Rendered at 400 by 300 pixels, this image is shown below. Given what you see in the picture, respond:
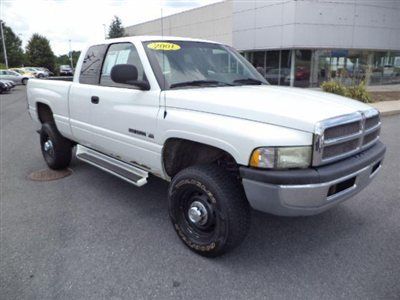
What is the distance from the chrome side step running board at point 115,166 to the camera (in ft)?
12.4

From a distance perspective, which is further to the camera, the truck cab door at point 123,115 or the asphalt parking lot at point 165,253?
the truck cab door at point 123,115

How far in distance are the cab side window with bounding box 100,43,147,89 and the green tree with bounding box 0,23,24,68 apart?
73.3 meters

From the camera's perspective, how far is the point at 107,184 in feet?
16.6

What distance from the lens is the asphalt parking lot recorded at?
2729 millimetres

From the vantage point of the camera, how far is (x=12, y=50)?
70875mm

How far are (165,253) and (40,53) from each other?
232ft

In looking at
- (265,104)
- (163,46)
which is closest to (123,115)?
(163,46)

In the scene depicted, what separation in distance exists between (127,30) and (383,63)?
30148 millimetres

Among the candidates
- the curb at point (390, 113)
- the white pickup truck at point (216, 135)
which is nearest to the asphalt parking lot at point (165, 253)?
the white pickup truck at point (216, 135)

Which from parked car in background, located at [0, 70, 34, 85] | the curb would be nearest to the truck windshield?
the curb

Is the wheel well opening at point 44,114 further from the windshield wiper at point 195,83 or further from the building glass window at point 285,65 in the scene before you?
the building glass window at point 285,65

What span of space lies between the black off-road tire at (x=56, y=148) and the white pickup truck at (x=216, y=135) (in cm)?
99

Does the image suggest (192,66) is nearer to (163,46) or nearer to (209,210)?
(163,46)

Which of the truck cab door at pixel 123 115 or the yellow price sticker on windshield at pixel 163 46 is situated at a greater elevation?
the yellow price sticker on windshield at pixel 163 46
